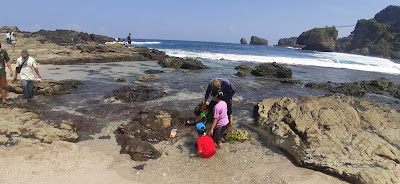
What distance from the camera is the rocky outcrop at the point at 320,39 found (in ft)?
255

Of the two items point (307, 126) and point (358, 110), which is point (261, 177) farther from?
point (358, 110)

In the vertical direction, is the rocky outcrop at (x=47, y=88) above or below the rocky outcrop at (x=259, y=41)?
below

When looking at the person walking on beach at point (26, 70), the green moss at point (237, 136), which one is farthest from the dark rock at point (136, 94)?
the green moss at point (237, 136)

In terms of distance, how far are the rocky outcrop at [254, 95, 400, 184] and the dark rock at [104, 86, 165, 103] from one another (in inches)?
178

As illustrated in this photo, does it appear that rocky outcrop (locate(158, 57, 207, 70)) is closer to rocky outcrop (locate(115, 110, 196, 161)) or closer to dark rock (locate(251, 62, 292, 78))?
dark rock (locate(251, 62, 292, 78))

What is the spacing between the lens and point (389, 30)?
248 ft

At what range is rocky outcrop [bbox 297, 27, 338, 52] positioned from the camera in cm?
7775

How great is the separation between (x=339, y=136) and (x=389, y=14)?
157 meters

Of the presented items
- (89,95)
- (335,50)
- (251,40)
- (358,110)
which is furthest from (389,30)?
(89,95)

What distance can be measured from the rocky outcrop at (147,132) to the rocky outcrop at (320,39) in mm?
84116

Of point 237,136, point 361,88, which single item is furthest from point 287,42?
point 237,136

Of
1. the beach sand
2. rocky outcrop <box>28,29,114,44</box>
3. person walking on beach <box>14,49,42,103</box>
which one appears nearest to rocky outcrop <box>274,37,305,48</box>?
rocky outcrop <box>28,29,114,44</box>

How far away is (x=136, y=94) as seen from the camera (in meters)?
9.61

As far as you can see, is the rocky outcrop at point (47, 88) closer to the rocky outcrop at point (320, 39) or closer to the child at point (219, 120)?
the child at point (219, 120)
